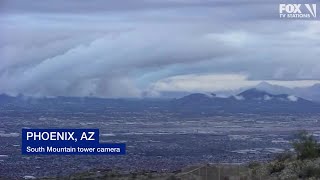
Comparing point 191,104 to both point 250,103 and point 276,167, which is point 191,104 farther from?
point 276,167

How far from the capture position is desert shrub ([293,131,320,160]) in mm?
15652

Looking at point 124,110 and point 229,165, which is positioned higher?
point 124,110

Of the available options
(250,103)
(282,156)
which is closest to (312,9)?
(250,103)

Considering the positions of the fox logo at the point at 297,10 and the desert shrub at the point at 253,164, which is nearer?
the fox logo at the point at 297,10

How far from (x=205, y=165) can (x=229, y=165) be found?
451 mm

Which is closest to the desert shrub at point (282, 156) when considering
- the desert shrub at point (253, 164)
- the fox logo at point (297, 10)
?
the desert shrub at point (253, 164)

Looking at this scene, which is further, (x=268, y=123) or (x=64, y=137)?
(x=268, y=123)

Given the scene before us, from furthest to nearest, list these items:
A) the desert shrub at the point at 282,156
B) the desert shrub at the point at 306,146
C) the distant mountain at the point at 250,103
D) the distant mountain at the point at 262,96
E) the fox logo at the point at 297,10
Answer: the desert shrub at the point at 282,156 → the desert shrub at the point at 306,146 → the distant mountain at the point at 262,96 → the distant mountain at the point at 250,103 → the fox logo at the point at 297,10

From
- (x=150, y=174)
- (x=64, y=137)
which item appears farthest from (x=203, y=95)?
(x=64, y=137)

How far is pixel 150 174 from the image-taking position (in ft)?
47.4

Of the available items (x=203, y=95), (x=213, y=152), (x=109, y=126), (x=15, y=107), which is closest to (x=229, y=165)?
(x=213, y=152)

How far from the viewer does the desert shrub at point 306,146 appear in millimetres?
15652

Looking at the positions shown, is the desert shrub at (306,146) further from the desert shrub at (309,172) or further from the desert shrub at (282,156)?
the desert shrub at (309,172)

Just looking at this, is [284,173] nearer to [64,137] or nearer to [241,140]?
[241,140]
